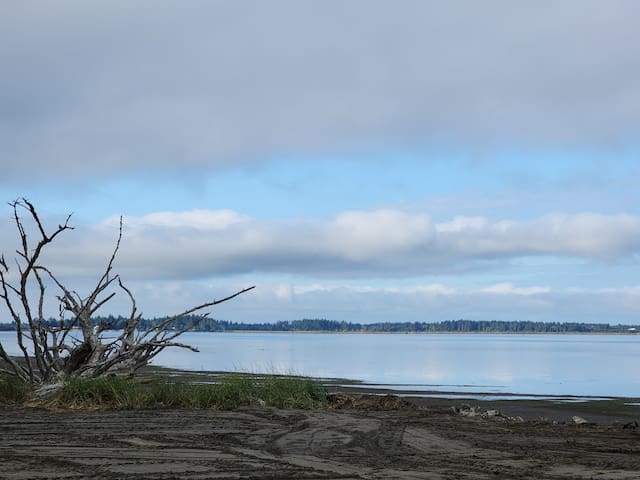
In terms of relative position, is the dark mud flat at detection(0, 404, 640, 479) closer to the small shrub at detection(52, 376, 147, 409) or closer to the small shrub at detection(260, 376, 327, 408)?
the small shrub at detection(52, 376, 147, 409)

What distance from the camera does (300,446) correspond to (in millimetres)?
10992

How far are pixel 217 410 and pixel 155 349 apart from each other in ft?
14.3

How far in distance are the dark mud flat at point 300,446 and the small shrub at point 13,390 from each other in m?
1.33

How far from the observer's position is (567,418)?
67.7 ft

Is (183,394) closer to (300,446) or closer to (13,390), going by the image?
(13,390)

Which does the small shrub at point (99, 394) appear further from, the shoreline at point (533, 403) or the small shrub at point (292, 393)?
the shoreline at point (533, 403)

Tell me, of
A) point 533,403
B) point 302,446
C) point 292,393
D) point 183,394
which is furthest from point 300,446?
point 533,403

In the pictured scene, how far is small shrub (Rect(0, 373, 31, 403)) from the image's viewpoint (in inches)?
634

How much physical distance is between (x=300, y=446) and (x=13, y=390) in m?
7.79

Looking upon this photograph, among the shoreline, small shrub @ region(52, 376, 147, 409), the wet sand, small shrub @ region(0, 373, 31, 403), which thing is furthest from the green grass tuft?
the shoreline

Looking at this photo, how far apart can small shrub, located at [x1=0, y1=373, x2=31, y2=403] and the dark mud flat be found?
4.35 feet

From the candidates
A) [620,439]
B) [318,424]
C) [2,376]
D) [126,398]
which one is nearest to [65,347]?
[2,376]

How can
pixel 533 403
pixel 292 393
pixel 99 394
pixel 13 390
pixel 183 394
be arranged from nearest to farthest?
pixel 99 394
pixel 183 394
pixel 13 390
pixel 292 393
pixel 533 403

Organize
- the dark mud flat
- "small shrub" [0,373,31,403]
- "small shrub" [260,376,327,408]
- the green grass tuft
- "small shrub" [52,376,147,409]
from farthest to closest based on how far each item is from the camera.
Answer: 1. "small shrub" [260,376,327,408]
2. "small shrub" [0,373,31,403]
3. the green grass tuft
4. "small shrub" [52,376,147,409]
5. the dark mud flat
